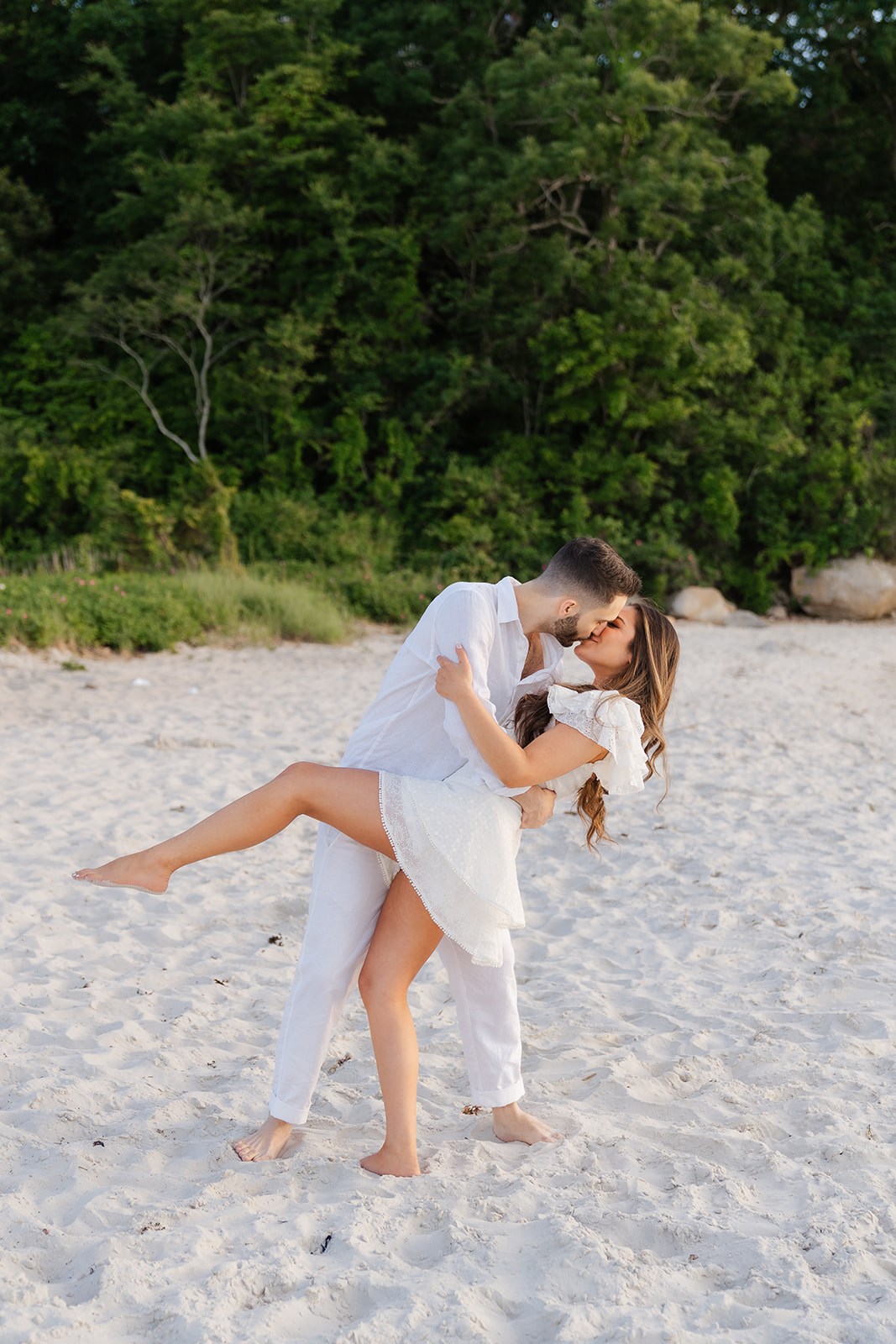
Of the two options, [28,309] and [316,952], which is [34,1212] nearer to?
[316,952]

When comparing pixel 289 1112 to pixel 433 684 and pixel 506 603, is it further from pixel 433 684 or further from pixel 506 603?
pixel 506 603

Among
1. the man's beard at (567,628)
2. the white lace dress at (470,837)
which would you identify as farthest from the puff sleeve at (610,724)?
the man's beard at (567,628)

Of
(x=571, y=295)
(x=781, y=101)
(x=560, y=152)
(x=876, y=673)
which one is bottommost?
(x=876, y=673)

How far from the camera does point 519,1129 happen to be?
8.96ft

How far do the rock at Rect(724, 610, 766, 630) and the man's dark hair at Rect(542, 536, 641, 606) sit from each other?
13.2 m

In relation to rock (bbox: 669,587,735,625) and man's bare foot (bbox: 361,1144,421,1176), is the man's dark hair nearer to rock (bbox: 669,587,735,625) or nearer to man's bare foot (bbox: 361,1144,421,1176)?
man's bare foot (bbox: 361,1144,421,1176)

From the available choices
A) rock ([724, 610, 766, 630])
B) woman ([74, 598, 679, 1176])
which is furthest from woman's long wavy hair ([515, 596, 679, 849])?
rock ([724, 610, 766, 630])

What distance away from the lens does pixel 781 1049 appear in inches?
127

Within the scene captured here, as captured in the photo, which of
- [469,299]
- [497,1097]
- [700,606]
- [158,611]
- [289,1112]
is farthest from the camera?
[469,299]

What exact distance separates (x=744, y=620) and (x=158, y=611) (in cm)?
848

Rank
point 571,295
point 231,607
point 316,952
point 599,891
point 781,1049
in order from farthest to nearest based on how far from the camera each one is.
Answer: point 571,295 < point 231,607 < point 599,891 < point 781,1049 < point 316,952

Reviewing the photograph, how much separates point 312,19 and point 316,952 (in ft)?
61.6

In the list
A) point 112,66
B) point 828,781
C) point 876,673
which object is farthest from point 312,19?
point 828,781

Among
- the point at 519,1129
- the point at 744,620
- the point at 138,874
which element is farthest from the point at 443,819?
the point at 744,620
